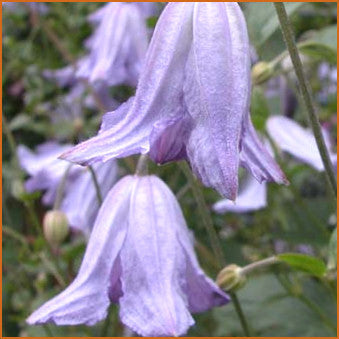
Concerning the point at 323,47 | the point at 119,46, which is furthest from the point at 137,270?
the point at 119,46

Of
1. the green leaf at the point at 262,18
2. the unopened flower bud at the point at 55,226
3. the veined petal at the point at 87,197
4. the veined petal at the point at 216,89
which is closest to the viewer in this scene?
the veined petal at the point at 216,89

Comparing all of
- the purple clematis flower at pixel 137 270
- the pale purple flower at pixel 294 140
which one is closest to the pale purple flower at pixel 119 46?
the pale purple flower at pixel 294 140

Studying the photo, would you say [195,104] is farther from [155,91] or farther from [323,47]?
[323,47]

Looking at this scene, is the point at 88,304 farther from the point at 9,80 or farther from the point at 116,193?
the point at 9,80

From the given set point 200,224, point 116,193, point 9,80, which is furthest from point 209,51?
point 9,80

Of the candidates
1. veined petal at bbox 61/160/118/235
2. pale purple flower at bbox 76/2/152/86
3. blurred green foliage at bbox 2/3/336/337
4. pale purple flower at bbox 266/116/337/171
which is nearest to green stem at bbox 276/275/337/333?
blurred green foliage at bbox 2/3/336/337

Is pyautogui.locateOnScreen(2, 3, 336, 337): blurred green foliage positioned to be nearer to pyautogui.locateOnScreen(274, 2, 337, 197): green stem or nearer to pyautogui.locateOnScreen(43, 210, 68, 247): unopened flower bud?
pyautogui.locateOnScreen(43, 210, 68, 247): unopened flower bud

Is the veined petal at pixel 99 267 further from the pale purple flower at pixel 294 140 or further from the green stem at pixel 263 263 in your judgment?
the pale purple flower at pixel 294 140
